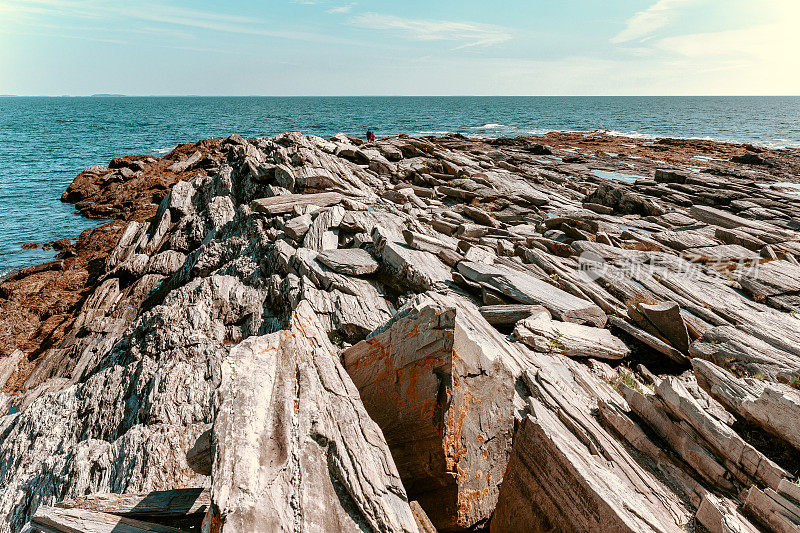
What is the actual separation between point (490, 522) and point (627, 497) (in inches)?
54.8

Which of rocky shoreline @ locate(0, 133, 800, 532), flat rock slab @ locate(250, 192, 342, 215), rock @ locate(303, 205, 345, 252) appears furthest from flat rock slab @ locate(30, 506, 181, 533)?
flat rock slab @ locate(250, 192, 342, 215)

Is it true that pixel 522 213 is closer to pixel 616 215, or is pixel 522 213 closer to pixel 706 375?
pixel 616 215

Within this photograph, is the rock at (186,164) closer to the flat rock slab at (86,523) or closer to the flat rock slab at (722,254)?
the flat rock slab at (86,523)

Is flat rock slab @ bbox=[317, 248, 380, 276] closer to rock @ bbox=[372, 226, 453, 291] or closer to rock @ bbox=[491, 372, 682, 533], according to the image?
rock @ bbox=[372, 226, 453, 291]

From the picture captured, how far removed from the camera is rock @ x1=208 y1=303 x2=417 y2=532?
2.95 m

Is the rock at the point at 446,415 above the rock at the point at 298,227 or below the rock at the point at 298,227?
above

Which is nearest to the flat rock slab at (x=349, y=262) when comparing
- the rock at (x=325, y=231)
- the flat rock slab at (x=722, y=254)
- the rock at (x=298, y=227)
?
the rock at (x=325, y=231)

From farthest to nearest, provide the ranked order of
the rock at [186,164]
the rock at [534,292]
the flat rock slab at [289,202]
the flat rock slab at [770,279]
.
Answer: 1. the rock at [186,164]
2. the flat rock slab at [289,202]
3. the flat rock slab at [770,279]
4. the rock at [534,292]

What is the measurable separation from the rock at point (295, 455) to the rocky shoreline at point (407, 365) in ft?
0.06

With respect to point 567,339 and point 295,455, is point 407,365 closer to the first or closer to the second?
point 295,455

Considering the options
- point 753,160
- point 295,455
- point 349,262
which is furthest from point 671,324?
point 753,160

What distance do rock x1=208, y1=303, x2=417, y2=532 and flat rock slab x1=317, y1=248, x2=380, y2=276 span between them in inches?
239

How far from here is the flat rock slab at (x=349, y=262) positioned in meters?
→ 10.5

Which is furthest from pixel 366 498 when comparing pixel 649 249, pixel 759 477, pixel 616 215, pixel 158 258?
pixel 616 215
